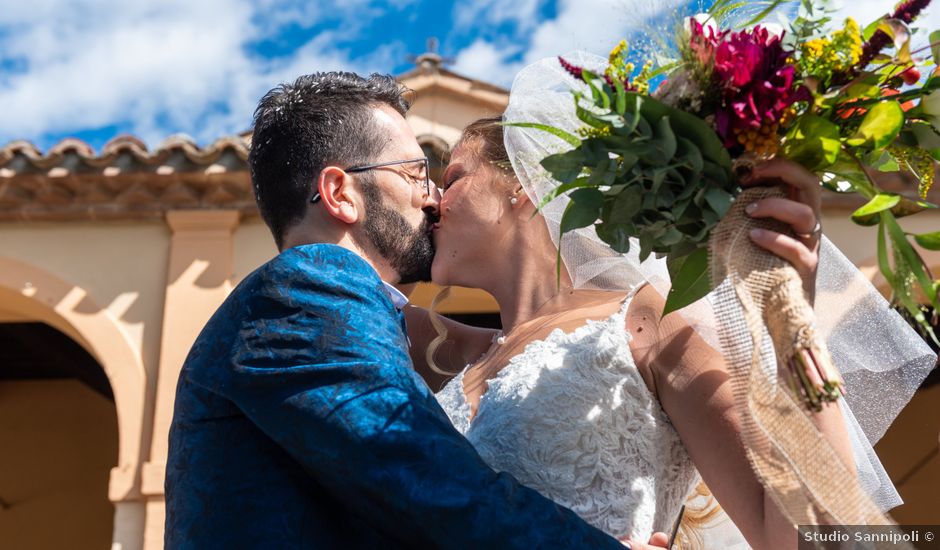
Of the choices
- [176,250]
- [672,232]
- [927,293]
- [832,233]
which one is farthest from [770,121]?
[176,250]

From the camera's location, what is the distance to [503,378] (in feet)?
8.53

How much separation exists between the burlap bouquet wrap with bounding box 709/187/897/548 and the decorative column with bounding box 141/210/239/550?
5388 millimetres

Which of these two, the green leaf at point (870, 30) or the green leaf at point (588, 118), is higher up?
the green leaf at point (870, 30)

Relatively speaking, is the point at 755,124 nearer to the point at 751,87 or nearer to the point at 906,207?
the point at 751,87

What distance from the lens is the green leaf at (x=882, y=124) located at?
69.3 inches

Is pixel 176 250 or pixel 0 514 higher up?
pixel 176 250

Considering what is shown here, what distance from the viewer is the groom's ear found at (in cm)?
253

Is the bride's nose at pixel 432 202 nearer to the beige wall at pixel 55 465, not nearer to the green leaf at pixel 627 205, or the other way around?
the green leaf at pixel 627 205

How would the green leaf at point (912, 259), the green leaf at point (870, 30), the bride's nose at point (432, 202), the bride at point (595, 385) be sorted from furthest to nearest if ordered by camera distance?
the bride's nose at point (432, 202)
the bride at point (595, 385)
the green leaf at point (870, 30)
the green leaf at point (912, 259)

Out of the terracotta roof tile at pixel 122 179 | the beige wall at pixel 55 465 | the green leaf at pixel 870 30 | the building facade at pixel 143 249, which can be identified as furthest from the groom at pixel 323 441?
the beige wall at pixel 55 465

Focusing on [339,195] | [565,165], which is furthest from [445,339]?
[565,165]

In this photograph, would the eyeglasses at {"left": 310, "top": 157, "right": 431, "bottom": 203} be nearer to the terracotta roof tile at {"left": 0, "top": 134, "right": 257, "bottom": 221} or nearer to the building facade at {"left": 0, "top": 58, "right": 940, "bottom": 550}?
the building facade at {"left": 0, "top": 58, "right": 940, "bottom": 550}

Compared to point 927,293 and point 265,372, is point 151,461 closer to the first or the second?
point 265,372

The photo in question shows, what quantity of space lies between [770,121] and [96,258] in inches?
244
